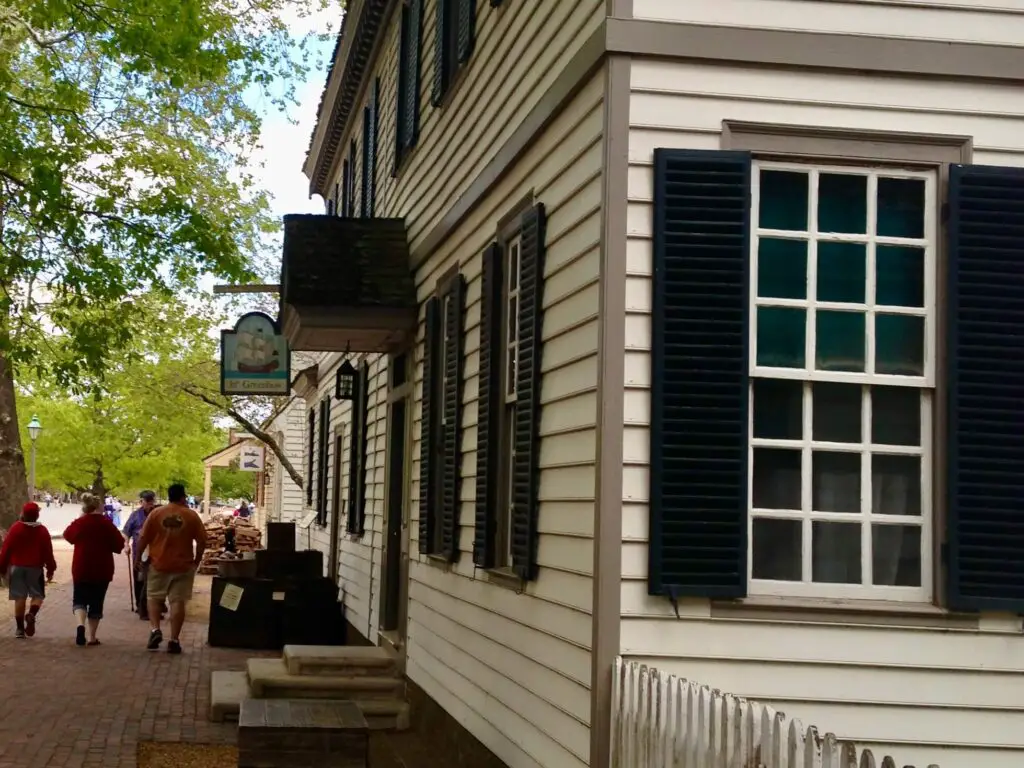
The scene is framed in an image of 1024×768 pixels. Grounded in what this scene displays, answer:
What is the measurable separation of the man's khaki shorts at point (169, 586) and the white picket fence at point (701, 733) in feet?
37.0

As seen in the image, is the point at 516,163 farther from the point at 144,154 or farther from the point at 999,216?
the point at 144,154

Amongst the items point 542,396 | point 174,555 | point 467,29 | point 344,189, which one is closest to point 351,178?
point 344,189

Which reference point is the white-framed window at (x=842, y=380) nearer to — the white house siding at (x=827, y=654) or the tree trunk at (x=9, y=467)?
the white house siding at (x=827, y=654)

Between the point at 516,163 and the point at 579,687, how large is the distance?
3292 mm

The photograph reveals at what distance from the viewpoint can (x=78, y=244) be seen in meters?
16.0

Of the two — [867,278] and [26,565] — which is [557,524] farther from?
[26,565]

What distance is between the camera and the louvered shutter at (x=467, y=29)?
9.95 metres

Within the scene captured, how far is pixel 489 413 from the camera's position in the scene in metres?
8.55

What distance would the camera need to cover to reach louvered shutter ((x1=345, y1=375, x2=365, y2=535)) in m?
16.4

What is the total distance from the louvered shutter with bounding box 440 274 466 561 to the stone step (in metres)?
2.07

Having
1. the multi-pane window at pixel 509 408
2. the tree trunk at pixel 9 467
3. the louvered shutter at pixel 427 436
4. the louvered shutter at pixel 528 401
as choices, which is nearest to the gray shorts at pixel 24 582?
the louvered shutter at pixel 427 436

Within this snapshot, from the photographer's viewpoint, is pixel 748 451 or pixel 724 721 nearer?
pixel 724 721

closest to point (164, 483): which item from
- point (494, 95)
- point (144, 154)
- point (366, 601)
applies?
point (144, 154)

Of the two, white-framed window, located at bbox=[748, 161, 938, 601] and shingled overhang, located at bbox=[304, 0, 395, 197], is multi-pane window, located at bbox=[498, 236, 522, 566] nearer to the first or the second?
white-framed window, located at bbox=[748, 161, 938, 601]
